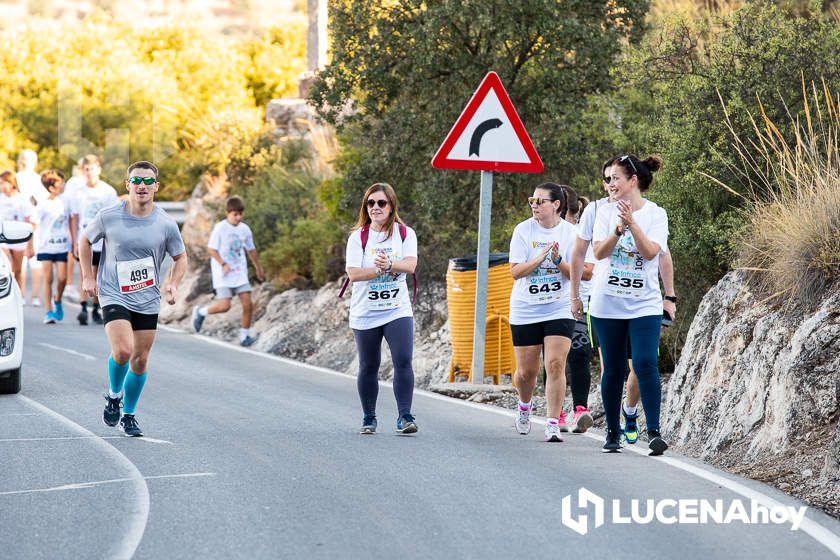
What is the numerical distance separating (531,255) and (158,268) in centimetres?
261

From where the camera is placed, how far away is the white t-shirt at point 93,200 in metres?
18.8

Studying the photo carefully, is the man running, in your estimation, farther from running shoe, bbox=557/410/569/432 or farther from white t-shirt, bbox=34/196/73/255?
white t-shirt, bbox=34/196/73/255

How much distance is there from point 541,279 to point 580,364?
1.15 m

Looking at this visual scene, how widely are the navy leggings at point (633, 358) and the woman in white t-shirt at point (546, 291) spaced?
2.14 feet

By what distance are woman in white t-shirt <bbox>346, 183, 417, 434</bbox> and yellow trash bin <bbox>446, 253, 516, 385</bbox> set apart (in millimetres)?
3237

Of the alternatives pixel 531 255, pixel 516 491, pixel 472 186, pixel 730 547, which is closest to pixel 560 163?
pixel 472 186

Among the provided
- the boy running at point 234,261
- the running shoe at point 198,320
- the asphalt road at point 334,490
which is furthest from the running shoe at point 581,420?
the running shoe at point 198,320

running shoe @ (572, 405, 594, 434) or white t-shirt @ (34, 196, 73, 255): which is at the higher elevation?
white t-shirt @ (34, 196, 73, 255)

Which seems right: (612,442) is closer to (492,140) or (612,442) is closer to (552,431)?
(552,431)

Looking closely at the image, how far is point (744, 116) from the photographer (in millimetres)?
12836

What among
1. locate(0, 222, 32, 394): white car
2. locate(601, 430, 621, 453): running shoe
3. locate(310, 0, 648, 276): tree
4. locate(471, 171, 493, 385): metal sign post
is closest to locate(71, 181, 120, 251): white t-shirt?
locate(310, 0, 648, 276): tree

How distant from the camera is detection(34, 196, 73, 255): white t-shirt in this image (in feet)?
65.8

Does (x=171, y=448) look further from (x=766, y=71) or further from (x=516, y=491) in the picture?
(x=766, y=71)

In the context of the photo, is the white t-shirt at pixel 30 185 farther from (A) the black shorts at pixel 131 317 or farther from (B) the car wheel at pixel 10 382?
(A) the black shorts at pixel 131 317
